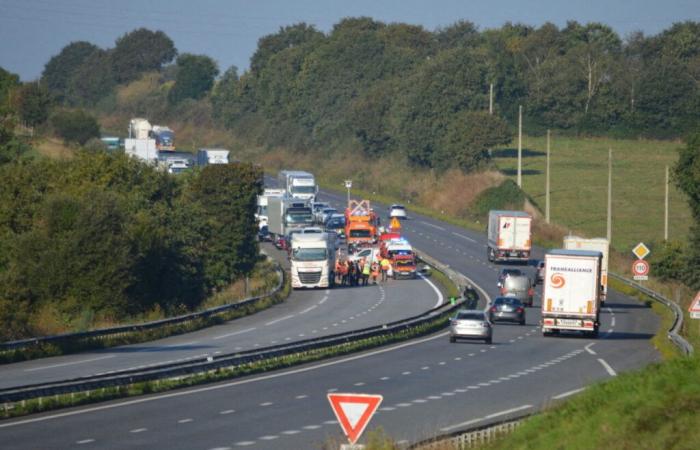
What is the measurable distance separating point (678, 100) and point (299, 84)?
4875 cm

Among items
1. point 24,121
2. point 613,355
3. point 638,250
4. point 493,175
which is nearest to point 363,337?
point 613,355

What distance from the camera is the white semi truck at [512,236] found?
7938cm

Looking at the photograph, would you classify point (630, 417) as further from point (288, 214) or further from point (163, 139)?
point (163, 139)

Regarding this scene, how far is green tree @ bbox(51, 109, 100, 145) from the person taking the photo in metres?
151

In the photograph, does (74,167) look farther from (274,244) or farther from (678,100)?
(678,100)

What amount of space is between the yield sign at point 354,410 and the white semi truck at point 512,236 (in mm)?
63249

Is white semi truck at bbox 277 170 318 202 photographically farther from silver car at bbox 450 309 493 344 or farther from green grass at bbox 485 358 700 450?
green grass at bbox 485 358 700 450

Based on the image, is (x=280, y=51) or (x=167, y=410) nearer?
(x=167, y=410)

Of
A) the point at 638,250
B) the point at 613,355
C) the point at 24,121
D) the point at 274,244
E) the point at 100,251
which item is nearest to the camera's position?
the point at 613,355

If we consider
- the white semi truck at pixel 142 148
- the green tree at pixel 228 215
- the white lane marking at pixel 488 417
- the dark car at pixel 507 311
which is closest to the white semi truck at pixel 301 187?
the white semi truck at pixel 142 148

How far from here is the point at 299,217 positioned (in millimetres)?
87250

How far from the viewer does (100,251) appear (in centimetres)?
5369

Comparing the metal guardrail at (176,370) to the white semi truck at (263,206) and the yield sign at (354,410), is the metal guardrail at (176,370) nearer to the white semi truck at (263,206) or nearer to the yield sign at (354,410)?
the yield sign at (354,410)

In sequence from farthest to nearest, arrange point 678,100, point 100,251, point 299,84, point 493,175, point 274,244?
1. point 299,84
2. point 678,100
3. point 493,175
4. point 274,244
5. point 100,251
